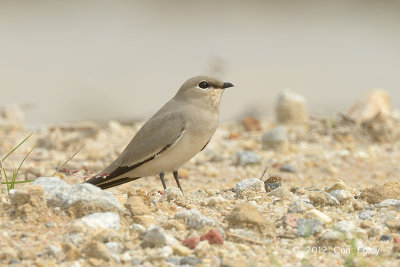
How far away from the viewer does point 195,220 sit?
3.59 metres

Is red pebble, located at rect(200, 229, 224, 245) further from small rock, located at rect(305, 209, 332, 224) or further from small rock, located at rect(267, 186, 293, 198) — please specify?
small rock, located at rect(267, 186, 293, 198)

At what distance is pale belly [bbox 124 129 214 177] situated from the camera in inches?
200

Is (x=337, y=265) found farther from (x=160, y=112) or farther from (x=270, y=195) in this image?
(x=160, y=112)

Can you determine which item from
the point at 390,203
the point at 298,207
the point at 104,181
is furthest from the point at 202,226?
the point at 104,181

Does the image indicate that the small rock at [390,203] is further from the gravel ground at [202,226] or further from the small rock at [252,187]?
the small rock at [252,187]

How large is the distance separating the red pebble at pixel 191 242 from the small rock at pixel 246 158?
362 centimetres

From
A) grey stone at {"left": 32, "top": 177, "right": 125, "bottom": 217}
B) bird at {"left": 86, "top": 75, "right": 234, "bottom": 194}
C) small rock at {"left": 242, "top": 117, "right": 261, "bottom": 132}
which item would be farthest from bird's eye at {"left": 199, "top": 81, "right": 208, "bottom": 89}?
small rock at {"left": 242, "top": 117, "right": 261, "bottom": 132}

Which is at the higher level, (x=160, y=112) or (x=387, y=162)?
(x=160, y=112)

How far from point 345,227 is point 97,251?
122cm

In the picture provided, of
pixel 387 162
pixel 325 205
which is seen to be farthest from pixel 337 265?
pixel 387 162

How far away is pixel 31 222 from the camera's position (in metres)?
3.57

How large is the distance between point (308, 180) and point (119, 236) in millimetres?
3408

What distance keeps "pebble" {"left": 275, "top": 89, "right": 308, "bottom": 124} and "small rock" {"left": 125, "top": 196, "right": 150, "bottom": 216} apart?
15.8 ft

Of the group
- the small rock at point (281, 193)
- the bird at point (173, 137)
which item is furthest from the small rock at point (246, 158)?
the small rock at point (281, 193)
